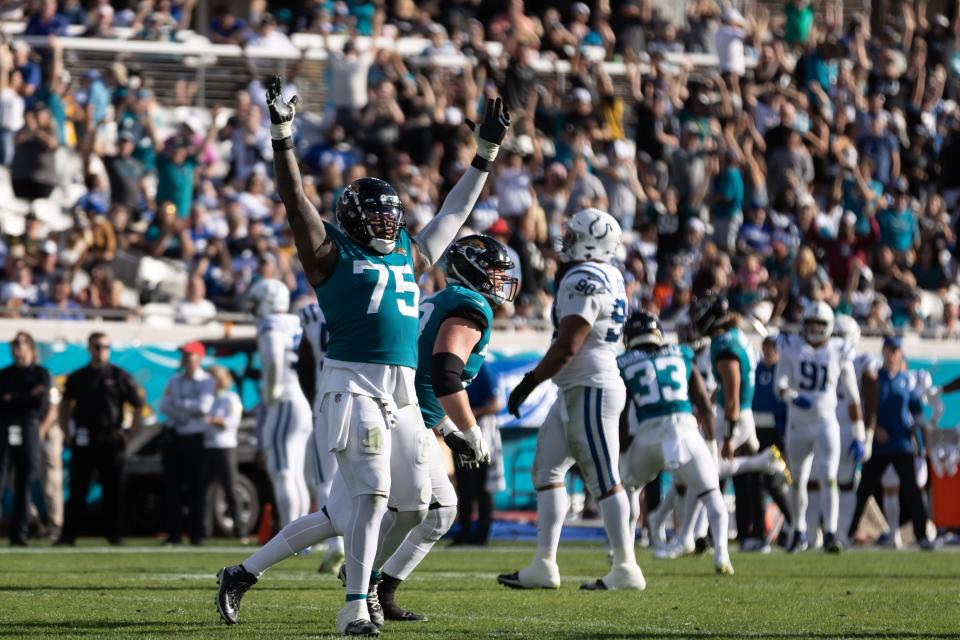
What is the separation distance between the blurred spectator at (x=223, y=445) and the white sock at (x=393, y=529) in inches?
327

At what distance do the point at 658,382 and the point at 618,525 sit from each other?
8.20 ft

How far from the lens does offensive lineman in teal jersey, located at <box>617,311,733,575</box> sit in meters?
11.7

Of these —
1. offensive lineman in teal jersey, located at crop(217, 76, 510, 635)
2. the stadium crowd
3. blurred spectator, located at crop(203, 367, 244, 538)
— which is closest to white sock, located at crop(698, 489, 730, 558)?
offensive lineman in teal jersey, located at crop(217, 76, 510, 635)

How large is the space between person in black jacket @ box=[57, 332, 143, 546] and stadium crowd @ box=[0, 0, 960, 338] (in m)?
1.23

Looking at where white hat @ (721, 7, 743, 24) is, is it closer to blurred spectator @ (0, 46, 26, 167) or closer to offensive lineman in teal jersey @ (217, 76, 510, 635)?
blurred spectator @ (0, 46, 26, 167)

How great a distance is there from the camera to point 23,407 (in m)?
15.2

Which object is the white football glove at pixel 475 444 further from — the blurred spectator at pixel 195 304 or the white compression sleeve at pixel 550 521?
the blurred spectator at pixel 195 304

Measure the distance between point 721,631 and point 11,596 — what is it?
146 inches

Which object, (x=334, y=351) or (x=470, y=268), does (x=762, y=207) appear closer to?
(x=470, y=268)

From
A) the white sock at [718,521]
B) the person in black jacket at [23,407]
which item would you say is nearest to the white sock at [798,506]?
the white sock at [718,521]

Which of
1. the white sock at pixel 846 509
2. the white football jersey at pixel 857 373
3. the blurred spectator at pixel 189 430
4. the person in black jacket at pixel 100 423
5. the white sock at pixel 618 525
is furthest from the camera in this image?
the white sock at pixel 846 509

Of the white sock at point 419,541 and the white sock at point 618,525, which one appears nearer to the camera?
the white sock at point 419,541

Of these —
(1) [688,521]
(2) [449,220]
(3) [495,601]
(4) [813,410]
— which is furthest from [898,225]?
(2) [449,220]

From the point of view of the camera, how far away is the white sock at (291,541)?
24.7 feet
